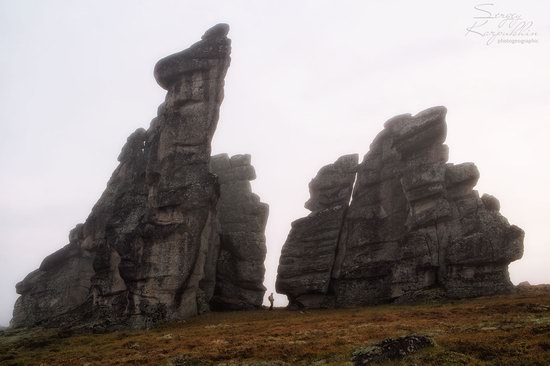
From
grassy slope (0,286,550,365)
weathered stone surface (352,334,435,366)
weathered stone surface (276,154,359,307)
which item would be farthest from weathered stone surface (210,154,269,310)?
weathered stone surface (352,334,435,366)

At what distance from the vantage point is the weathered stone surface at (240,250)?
66.0 metres

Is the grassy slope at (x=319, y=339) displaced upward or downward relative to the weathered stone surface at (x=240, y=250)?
downward

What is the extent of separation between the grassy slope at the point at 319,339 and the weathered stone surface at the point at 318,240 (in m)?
6.79

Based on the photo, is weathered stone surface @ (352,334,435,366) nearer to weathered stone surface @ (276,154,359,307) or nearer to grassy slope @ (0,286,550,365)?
grassy slope @ (0,286,550,365)

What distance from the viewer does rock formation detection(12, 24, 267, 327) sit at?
5594 cm

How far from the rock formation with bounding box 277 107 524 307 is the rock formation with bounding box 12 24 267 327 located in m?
9.54

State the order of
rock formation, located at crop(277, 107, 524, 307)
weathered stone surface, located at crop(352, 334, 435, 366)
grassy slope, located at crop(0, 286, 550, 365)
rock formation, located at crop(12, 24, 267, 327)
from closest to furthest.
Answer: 1. weathered stone surface, located at crop(352, 334, 435, 366)
2. grassy slope, located at crop(0, 286, 550, 365)
3. rock formation, located at crop(277, 107, 524, 307)
4. rock formation, located at crop(12, 24, 267, 327)

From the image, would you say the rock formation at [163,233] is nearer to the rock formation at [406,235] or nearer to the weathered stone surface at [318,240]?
the weathered stone surface at [318,240]

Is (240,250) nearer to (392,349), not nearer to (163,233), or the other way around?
(163,233)

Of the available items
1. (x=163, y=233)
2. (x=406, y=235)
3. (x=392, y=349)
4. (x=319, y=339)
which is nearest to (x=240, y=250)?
(x=163, y=233)

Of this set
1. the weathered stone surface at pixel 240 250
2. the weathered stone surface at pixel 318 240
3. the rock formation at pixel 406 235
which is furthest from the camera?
the weathered stone surface at pixel 240 250

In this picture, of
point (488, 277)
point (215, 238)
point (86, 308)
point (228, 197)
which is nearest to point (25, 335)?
point (86, 308)

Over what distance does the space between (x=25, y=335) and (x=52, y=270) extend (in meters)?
19.9

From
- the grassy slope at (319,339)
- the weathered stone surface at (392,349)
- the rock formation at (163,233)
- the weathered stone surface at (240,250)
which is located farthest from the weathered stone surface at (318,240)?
the weathered stone surface at (392,349)
